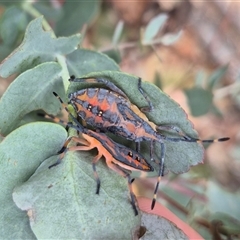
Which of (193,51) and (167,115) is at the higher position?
(167,115)

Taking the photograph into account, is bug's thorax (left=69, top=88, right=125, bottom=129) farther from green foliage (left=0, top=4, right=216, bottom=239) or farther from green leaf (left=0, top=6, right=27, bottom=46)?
green leaf (left=0, top=6, right=27, bottom=46)

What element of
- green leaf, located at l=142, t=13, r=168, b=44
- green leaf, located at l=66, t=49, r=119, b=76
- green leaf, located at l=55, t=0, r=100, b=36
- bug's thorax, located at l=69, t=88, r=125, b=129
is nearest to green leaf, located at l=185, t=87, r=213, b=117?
green leaf, located at l=142, t=13, r=168, b=44

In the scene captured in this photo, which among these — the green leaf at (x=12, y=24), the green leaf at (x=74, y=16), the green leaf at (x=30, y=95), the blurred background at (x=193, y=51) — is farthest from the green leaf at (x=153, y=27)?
the blurred background at (x=193, y=51)

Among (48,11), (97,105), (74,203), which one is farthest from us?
(48,11)

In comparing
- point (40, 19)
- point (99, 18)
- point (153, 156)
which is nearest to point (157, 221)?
point (153, 156)

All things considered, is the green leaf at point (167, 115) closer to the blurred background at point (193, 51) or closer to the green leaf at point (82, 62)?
the green leaf at point (82, 62)

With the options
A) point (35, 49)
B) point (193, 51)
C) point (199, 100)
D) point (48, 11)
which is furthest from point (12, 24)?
point (193, 51)

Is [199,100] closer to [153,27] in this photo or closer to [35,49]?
[153,27]

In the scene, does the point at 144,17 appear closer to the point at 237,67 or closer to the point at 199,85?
the point at 237,67
